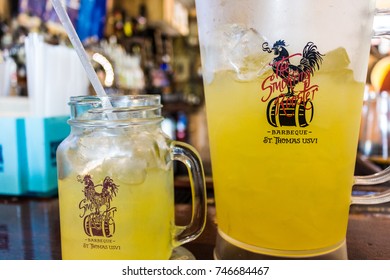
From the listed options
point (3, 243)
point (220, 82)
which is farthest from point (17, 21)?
point (220, 82)

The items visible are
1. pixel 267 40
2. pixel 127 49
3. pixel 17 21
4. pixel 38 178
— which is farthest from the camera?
pixel 127 49

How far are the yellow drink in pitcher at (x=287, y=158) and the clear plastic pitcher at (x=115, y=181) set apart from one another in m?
0.08

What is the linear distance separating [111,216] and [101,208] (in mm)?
16

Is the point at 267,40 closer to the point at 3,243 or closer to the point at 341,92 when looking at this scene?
the point at 341,92

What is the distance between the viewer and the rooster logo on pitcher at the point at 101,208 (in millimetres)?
480

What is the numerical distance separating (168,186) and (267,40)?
0.24 meters

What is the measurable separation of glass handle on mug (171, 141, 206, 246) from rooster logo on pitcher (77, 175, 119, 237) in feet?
0.35

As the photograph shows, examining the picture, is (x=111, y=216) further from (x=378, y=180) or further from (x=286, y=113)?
(x=378, y=180)

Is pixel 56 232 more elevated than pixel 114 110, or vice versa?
pixel 114 110

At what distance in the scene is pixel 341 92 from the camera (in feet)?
1.51

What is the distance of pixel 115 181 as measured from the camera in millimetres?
481

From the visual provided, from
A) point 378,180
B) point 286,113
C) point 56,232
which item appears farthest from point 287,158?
point 56,232

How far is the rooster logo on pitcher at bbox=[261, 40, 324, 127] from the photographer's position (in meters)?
0.44

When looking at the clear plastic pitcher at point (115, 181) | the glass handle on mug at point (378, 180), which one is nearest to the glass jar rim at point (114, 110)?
the clear plastic pitcher at point (115, 181)
